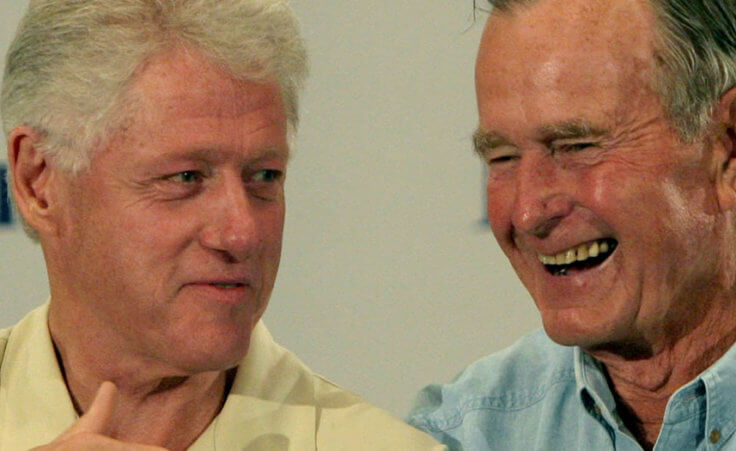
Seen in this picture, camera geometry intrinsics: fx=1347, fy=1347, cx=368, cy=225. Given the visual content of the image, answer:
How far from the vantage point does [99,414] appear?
1.74 meters

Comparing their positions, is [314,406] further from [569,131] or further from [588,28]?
[588,28]

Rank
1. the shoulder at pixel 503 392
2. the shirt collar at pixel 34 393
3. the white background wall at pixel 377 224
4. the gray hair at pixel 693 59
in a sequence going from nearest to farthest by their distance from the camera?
the shirt collar at pixel 34 393 < the gray hair at pixel 693 59 < the shoulder at pixel 503 392 < the white background wall at pixel 377 224

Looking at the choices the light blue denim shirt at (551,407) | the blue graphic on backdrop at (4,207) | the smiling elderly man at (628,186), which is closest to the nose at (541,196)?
the smiling elderly man at (628,186)

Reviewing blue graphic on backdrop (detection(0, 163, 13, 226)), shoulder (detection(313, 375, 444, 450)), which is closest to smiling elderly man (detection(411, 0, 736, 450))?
shoulder (detection(313, 375, 444, 450))

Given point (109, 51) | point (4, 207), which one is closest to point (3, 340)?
point (109, 51)

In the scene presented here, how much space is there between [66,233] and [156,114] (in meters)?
0.25

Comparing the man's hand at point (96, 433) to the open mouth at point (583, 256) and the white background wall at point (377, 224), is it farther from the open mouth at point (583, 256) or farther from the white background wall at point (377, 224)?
the white background wall at point (377, 224)

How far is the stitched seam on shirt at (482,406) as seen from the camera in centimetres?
227

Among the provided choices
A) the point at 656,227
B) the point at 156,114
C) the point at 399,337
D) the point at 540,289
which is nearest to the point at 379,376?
the point at 399,337

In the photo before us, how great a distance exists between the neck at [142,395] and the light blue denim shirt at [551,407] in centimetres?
46

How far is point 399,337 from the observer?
2711 millimetres

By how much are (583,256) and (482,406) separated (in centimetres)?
36

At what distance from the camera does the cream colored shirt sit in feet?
6.45

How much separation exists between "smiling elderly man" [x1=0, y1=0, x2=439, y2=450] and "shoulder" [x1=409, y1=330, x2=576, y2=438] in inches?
11.1
